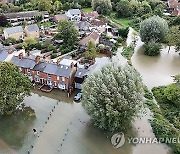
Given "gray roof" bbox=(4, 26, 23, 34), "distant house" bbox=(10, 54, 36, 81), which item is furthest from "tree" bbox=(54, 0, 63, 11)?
"distant house" bbox=(10, 54, 36, 81)

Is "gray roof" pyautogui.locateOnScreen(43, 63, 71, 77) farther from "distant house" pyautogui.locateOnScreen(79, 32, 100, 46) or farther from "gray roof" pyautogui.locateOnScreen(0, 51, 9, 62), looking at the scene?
"distant house" pyautogui.locateOnScreen(79, 32, 100, 46)

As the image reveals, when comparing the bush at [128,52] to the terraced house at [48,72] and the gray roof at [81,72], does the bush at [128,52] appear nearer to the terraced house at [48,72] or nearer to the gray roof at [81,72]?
the gray roof at [81,72]

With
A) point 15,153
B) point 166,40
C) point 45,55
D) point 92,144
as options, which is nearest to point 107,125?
point 92,144

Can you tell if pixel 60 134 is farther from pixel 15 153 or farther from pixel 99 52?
pixel 99 52

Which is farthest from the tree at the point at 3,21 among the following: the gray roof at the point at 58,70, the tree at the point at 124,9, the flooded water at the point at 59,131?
the flooded water at the point at 59,131

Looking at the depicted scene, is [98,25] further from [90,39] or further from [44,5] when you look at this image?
[44,5]

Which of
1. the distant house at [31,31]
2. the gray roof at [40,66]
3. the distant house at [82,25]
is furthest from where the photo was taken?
the distant house at [82,25]
